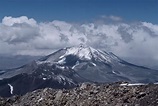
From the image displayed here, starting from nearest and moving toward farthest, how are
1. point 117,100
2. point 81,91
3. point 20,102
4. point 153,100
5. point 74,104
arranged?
point 153,100, point 117,100, point 74,104, point 81,91, point 20,102

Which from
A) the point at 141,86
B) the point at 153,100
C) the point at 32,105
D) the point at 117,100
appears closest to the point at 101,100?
the point at 117,100

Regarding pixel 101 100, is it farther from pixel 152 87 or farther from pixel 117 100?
pixel 152 87

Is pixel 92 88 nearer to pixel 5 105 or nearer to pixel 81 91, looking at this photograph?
pixel 81 91

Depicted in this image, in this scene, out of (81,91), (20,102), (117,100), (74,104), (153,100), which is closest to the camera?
(153,100)

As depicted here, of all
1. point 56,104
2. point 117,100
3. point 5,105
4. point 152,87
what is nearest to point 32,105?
point 56,104

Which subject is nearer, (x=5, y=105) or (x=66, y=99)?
(x=66, y=99)

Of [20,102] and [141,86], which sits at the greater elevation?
[141,86]
